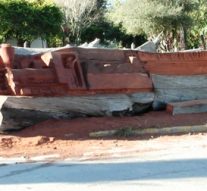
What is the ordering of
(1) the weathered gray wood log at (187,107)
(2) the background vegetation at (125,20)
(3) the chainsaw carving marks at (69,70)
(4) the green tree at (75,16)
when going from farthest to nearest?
1. (4) the green tree at (75,16)
2. (2) the background vegetation at (125,20)
3. (1) the weathered gray wood log at (187,107)
4. (3) the chainsaw carving marks at (69,70)

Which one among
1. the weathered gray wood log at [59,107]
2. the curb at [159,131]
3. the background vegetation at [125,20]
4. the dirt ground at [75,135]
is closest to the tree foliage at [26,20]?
the background vegetation at [125,20]

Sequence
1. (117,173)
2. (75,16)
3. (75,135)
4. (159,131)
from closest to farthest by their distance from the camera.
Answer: (117,173)
(75,135)
(159,131)
(75,16)

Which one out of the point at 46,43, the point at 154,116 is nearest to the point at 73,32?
the point at 46,43

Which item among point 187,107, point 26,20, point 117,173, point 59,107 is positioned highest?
point 117,173

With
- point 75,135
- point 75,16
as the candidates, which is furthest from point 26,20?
point 75,135

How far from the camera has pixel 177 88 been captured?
13273mm

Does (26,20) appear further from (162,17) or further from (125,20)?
(162,17)

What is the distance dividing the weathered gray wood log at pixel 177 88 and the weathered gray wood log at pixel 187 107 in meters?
0.31

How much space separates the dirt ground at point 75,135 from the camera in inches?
399

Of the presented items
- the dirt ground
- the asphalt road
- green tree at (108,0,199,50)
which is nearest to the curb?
the dirt ground

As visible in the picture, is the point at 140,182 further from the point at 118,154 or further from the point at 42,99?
the point at 42,99

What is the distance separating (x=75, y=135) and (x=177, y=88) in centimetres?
305

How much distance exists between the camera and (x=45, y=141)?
1089cm

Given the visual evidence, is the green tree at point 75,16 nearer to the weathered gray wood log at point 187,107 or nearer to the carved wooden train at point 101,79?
the carved wooden train at point 101,79
